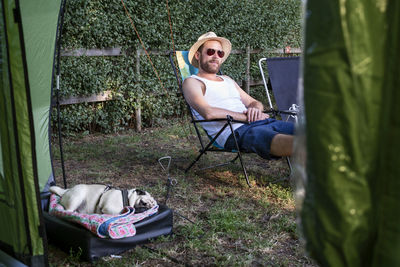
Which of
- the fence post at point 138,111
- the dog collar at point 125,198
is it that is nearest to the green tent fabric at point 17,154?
the dog collar at point 125,198

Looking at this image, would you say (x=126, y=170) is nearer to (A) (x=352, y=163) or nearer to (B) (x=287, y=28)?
(A) (x=352, y=163)

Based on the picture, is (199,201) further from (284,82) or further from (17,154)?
(284,82)

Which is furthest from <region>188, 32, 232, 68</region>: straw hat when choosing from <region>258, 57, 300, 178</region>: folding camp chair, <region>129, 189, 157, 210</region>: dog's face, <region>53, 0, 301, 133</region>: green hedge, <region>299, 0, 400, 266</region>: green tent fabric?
<region>299, 0, 400, 266</region>: green tent fabric

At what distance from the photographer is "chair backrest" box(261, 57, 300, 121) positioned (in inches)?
156

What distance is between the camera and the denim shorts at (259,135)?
114 inches

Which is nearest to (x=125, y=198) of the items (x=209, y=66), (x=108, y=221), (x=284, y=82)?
(x=108, y=221)

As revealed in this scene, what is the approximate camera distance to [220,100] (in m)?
3.48

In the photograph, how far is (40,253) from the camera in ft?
5.74

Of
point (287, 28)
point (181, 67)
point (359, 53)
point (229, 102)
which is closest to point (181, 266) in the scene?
point (359, 53)

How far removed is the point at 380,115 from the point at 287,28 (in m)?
7.73

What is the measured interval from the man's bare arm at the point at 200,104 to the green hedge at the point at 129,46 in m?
1.87

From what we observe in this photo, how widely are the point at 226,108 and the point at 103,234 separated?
1.80 metres

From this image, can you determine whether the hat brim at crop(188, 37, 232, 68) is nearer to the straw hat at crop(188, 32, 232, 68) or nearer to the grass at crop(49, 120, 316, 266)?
the straw hat at crop(188, 32, 232, 68)

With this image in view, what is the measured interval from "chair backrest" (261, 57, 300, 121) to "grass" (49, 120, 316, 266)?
625 mm
